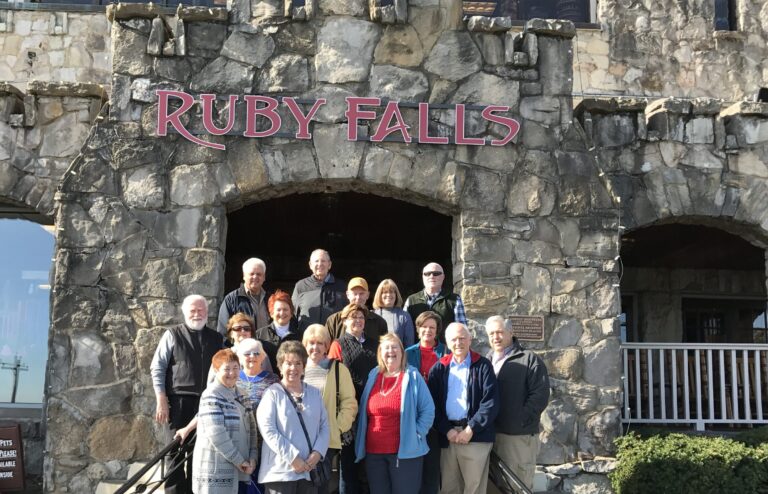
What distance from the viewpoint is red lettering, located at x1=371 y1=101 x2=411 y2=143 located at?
7086 millimetres

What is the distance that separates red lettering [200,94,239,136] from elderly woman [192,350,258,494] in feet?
8.77

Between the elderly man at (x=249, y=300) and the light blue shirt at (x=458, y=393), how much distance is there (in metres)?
1.47

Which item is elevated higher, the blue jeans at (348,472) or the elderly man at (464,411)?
the elderly man at (464,411)

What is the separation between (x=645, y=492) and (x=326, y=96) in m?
4.16

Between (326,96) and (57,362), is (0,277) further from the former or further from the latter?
(326,96)

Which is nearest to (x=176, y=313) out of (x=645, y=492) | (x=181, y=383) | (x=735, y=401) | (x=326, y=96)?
(x=181, y=383)

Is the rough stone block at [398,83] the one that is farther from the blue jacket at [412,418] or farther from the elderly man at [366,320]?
the blue jacket at [412,418]

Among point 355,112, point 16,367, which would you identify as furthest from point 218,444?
point 16,367

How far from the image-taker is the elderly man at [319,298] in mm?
6258

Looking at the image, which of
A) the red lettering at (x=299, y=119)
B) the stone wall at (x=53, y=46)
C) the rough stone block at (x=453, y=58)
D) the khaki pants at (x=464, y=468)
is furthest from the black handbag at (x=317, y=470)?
the stone wall at (x=53, y=46)

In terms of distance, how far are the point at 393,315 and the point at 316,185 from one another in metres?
1.64

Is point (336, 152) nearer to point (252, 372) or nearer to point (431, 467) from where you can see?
point (252, 372)

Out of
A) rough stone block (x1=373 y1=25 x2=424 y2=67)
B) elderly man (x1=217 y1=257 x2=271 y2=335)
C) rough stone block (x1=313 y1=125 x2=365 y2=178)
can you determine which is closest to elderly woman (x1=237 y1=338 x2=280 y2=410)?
elderly man (x1=217 y1=257 x2=271 y2=335)

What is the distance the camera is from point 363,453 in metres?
5.35
